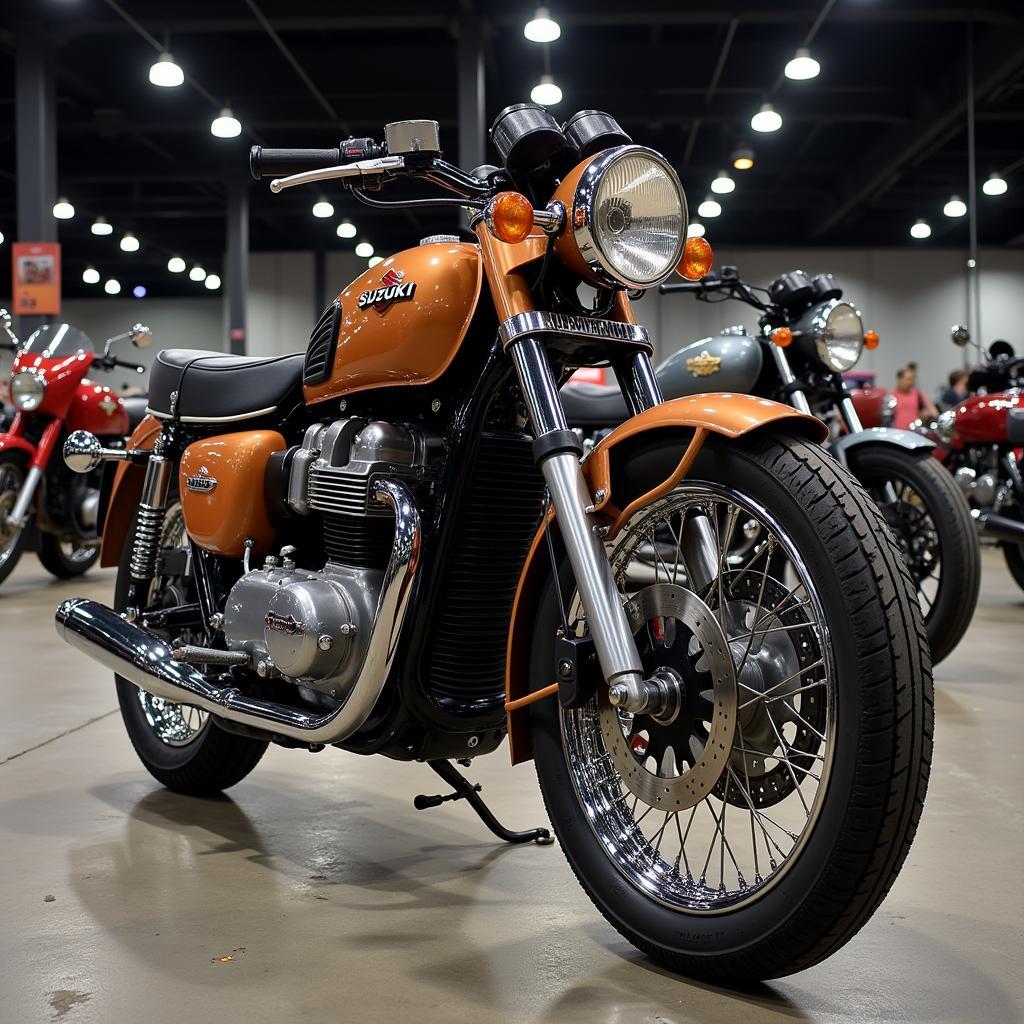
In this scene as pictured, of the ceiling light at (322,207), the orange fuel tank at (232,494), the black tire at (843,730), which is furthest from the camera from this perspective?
the ceiling light at (322,207)

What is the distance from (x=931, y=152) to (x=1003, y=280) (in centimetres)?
525

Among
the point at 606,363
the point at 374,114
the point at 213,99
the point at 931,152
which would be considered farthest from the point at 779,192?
the point at 606,363

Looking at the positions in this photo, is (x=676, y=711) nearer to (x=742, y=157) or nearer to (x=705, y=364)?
A: (x=705, y=364)

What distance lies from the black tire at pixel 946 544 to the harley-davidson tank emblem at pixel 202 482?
97.5 inches

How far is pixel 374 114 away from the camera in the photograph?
13.2 metres

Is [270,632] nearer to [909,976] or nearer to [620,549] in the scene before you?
[620,549]

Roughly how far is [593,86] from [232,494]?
10396mm

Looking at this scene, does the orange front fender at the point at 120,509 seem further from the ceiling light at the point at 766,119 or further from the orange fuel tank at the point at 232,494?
the ceiling light at the point at 766,119

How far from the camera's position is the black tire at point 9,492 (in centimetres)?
643

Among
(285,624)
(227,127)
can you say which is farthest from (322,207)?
(285,624)

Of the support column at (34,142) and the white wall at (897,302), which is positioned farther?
the white wall at (897,302)

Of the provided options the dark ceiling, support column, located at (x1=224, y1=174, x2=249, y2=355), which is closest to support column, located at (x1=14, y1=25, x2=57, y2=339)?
the dark ceiling

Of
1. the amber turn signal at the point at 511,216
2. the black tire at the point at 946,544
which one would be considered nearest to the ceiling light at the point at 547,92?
the black tire at the point at 946,544

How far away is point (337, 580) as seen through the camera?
7.07 feet
